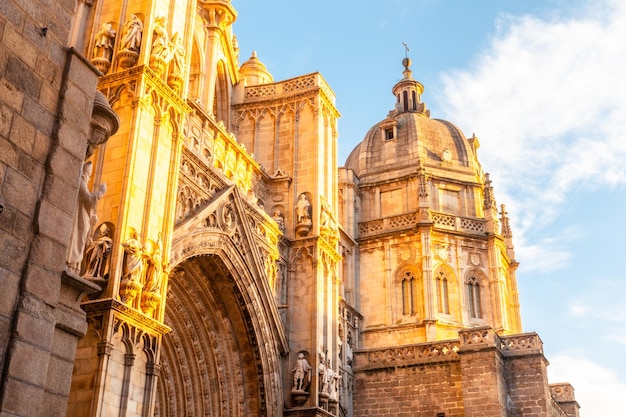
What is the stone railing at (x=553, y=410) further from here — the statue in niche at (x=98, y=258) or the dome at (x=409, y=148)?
the statue in niche at (x=98, y=258)

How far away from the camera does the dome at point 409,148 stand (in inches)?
1415

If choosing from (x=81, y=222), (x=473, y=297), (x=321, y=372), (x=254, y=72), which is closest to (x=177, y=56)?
(x=81, y=222)

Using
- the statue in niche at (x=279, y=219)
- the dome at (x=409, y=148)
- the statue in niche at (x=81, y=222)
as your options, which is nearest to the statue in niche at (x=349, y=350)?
the statue in niche at (x=279, y=219)

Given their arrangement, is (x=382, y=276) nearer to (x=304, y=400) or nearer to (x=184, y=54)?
(x=304, y=400)

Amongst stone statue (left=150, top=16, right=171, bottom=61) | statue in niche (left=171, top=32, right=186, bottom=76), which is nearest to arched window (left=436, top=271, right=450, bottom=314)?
statue in niche (left=171, top=32, right=186, bottom=76)

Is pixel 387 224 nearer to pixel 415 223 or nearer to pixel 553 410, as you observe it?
pixel 415 223

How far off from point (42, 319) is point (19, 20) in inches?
105

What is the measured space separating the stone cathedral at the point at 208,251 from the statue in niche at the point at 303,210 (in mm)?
64

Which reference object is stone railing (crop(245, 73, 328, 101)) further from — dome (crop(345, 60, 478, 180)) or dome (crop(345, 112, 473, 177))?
dome (crop(345, 112, 473, 177))

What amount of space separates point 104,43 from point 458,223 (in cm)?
2186

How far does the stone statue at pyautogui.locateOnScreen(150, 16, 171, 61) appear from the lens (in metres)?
14.7

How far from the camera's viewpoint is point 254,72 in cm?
2650

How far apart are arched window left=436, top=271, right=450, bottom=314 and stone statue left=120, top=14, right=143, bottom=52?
2018 cm

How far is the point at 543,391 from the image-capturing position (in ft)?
72.1
